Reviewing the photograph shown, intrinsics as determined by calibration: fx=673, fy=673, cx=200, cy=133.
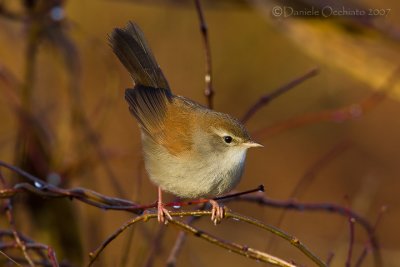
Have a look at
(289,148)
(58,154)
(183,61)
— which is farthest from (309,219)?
(58,154)

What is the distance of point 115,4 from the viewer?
1022 cm

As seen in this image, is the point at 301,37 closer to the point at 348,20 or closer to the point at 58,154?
the point at 348,20

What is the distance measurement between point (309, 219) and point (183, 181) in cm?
509

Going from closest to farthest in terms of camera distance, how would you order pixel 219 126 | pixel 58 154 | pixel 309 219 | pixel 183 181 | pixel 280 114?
1. pixel 183 181
2. pixel 219 126
3. pixel 58 154
4. pixel 309 219
5. pixel 280 114

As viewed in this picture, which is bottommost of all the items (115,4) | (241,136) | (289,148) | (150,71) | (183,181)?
(183,181)

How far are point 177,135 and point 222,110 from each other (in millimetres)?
5954

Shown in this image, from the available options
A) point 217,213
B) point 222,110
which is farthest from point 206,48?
point 222,110

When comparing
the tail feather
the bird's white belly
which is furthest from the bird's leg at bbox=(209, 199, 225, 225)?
the tail feather

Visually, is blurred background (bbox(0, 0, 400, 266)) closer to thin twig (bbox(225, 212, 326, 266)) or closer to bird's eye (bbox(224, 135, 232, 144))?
bird's eye (bbox(224, 135, 232, 144))

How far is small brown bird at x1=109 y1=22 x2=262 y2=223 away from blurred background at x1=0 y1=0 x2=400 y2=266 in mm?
166

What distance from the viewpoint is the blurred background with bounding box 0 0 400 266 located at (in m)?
4.38

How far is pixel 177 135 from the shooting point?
3619 mm

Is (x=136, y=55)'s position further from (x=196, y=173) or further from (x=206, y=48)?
(x=196, y=173)

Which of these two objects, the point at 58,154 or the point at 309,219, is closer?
the point at 58,154
